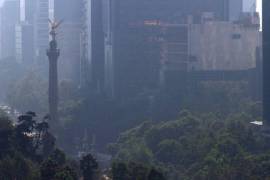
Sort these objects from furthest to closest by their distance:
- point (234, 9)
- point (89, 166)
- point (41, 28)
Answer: point (41, 28) < point (234, 9) < point (89, 166)

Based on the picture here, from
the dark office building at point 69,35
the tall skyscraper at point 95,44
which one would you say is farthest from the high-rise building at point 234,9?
the dark office building at point 69,35

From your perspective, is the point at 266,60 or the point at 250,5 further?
the point at 250,5

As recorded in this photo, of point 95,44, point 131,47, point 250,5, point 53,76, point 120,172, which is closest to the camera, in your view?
point 120,172

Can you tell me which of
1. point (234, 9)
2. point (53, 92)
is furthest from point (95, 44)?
point (53, 92)

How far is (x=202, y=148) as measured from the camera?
67.6 metres

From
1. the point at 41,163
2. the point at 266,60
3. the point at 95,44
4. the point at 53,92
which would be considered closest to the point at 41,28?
the point at 95,44

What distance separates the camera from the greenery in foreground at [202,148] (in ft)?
192

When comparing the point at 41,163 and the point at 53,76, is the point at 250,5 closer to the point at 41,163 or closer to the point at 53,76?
the point at 53,76

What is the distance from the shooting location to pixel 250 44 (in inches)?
4641

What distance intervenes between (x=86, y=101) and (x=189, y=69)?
14.2 meters

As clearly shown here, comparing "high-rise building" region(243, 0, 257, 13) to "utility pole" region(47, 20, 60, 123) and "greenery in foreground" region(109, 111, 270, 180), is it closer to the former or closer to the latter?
"utility pole" region(47, 20, 60, 123)

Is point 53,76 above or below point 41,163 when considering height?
above

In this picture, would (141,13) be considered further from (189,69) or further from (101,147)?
(101,147)

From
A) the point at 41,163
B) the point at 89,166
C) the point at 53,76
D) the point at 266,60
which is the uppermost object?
the point at 266,60
